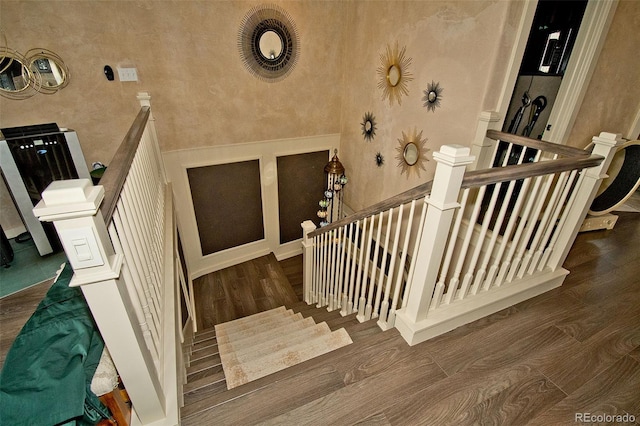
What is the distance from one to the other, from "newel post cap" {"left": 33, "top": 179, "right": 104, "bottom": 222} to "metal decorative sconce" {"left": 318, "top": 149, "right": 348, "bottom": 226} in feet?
8.55

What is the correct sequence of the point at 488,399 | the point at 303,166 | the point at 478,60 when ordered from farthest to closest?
the point at 303,166 < the point at 478,60 < the point at 488,399

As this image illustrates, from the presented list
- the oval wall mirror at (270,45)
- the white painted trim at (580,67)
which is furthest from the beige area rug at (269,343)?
the oval wall mirror at (270,45)

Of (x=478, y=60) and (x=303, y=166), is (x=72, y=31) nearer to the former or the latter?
(x=303, y=166)

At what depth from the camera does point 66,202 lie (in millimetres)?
681

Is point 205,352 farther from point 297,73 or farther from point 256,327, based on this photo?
point 297,73

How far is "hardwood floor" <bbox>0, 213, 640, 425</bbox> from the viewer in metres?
1.26

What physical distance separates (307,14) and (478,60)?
220cm

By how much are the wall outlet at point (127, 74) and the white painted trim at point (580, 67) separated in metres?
3.95

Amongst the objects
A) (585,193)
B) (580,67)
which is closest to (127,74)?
(585,193)

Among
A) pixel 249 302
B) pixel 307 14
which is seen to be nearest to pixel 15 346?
pixel 249 302

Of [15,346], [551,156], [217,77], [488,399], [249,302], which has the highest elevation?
[217,77]

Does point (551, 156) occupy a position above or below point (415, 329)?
above

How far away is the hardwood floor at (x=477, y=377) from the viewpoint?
1.26 meters

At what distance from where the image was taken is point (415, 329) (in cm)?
155
